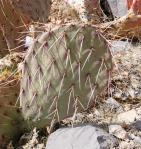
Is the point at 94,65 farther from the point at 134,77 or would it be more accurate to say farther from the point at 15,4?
the point at 134,77

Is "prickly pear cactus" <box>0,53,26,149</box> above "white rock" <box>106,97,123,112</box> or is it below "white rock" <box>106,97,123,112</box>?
above

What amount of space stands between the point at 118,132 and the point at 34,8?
2.74ft

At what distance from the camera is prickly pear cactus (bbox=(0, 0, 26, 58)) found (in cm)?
270

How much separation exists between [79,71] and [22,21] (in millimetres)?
635

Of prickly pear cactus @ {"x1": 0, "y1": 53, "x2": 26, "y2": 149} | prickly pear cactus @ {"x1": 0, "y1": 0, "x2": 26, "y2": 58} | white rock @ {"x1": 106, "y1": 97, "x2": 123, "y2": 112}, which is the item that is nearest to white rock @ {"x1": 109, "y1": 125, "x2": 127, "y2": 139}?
white rock @ {"x1": 106, "y1": 97, "x2": 123, "y2": 112}

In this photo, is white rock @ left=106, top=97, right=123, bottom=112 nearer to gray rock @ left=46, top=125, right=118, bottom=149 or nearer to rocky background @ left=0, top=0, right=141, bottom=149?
rocky background @ left=0, top=0, right=141, bottom=149

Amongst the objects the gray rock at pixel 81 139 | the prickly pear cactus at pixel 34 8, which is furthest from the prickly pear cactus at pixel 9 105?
the prickly pear cactus at pixel 34 8

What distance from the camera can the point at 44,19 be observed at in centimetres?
291

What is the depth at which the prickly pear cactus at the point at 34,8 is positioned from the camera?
2.73m

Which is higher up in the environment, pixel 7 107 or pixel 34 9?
pixel 34 9

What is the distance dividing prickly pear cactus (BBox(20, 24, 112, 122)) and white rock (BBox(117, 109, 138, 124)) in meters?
0.32

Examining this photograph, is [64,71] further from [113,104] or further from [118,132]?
[113,104]

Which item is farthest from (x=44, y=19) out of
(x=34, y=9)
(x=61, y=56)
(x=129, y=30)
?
(x=61, y=56)

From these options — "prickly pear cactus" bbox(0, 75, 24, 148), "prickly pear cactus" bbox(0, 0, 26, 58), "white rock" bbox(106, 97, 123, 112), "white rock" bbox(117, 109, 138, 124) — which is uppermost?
"prickly pear cactus" bbox(0, 0, 26, 58)
